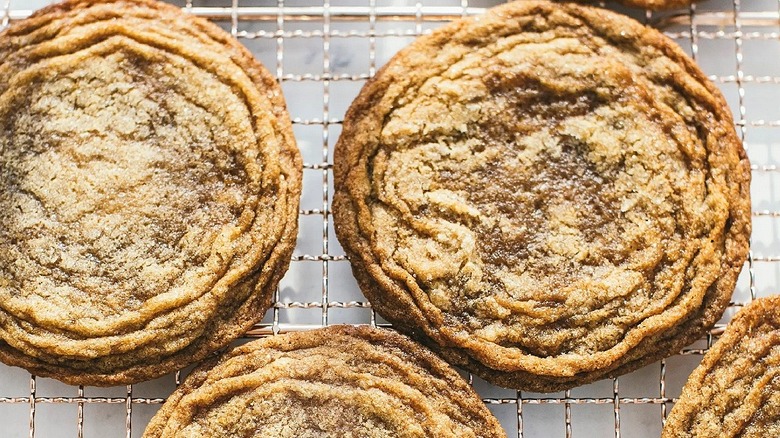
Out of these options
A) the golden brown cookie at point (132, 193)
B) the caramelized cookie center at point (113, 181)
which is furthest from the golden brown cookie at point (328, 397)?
the caramelized cookie center at point (113, 181)

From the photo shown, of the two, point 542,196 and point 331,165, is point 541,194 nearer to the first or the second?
point 542,196

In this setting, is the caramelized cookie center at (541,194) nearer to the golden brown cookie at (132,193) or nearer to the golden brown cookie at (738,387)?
the golden brown cookie at (738,387)

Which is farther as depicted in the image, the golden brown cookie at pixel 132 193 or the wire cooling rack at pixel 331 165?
the wire cooling rack at pixel 331 165

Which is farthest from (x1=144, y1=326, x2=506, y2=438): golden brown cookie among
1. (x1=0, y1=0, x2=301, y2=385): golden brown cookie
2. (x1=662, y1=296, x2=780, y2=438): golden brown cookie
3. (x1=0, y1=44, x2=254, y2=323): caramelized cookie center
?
(x1=662, y1=296, x2=780, y2=438): golden brown cookie

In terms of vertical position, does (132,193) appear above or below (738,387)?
above

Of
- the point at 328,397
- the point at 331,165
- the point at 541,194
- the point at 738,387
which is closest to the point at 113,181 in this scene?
the point at 331,165
